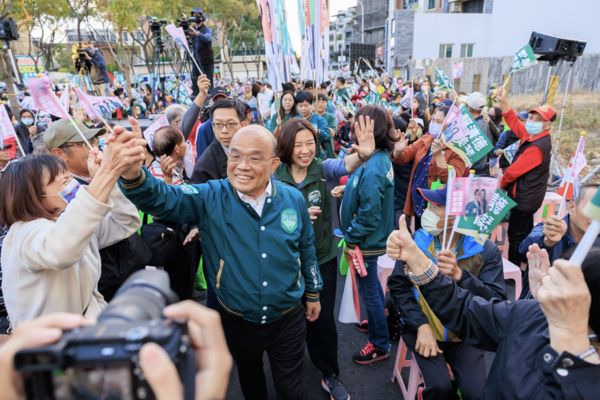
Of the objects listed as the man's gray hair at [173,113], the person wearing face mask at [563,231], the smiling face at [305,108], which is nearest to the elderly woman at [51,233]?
the person wearing face mask at [563,231]

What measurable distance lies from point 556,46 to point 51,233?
21.3 ft

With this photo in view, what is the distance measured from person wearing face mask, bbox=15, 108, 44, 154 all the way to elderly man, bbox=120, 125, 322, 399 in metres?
6.05

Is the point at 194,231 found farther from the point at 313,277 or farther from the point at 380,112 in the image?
the point at 380,112

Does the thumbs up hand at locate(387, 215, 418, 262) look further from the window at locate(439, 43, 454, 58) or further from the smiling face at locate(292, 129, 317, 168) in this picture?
the window at locate(439, 43, 454, 58)

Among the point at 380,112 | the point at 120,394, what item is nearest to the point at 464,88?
the point at 380,112

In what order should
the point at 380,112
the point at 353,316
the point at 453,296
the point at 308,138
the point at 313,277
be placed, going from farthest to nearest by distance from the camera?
the point at 353,316 < the point at 380,112 < the point at 308,138 < the point at 313,277 < the point at 453,296

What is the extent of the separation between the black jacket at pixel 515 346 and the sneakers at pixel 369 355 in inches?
64.2

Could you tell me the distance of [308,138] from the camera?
2844 mm

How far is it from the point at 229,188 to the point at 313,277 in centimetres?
78

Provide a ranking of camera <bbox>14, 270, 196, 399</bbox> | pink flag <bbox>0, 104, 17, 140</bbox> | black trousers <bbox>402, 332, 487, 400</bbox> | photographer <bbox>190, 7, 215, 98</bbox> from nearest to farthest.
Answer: camera <bbox>14, 270, 196, 399</bbox>, black trousers <bbox>402, 332, 487, 400</bbox>, pink flag <bbox>0, 104, 17, 140</bbox>, photographer <bbox>190, 7, 215, 98</bbox>

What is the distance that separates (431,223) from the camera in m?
2.48

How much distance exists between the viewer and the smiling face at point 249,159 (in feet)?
6.56

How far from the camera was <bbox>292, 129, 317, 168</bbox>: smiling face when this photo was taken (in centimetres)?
282

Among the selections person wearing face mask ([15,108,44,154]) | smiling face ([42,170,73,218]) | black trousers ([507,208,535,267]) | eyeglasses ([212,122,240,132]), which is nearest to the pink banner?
eyeglasses ([212,122,240,132])
